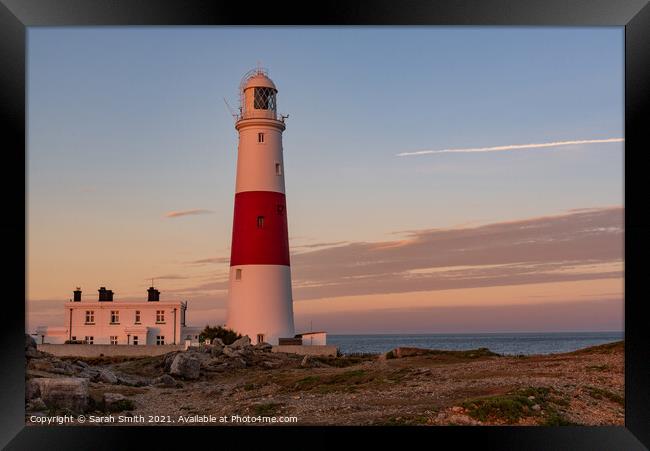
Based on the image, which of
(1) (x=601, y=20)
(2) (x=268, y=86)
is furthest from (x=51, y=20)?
(2) (x=268, y=86)

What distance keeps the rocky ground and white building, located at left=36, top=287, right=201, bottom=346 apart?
17.8 feet

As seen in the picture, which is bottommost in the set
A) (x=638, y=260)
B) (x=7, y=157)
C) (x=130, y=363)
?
(x=130, y=363)

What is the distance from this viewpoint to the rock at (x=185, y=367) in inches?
814

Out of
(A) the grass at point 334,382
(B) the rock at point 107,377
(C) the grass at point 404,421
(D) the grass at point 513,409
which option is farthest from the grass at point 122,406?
(D) the grass at point 513,409

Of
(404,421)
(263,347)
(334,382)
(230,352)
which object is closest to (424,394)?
(404,421)

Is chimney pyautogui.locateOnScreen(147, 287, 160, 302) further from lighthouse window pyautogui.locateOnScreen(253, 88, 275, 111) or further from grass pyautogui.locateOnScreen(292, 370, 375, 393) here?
grass pyautogui.locateOnScreen(292, 370, 375, 393)

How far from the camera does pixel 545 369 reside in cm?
1706

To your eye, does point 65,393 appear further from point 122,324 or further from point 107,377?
point 122,324

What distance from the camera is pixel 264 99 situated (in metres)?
27.0

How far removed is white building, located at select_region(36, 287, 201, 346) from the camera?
29.0 meters

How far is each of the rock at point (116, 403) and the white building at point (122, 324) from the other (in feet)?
43.3

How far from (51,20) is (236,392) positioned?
33.9 ft

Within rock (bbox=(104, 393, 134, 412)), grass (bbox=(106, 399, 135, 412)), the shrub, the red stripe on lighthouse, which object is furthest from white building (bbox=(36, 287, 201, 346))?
grass (bbox=(106, 399, 135, 412))

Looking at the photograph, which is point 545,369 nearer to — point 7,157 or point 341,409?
point 341,409
